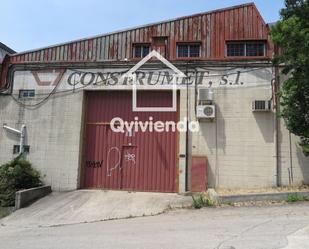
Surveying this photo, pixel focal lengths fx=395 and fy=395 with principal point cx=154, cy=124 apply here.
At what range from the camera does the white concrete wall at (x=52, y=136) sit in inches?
611

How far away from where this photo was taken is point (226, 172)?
14562 millimetres

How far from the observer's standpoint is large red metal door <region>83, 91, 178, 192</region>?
15.3 meters

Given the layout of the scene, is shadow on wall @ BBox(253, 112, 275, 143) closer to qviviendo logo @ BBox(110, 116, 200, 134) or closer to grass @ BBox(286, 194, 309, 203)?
qviviendo logo @ BBox(110, 116, 200, 134)

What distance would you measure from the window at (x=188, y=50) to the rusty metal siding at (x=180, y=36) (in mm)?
203

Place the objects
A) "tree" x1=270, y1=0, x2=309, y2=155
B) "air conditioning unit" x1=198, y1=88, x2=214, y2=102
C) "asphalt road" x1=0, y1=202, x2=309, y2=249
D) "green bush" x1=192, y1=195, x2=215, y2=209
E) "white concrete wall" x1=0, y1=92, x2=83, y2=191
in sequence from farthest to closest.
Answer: "white concrete wall" x1=0, y1=92, x2=83, y2=191 < "air conditioning unit" x1=198, y1=88, x2=214, y2=102 < "tree" x1=270, y1=0, x2=309, y2=155 < "green bush" x1=192, y1=195, x2=215, y2=209 < "asphalt road" x1=0, y1=202, x2=309, y2=249

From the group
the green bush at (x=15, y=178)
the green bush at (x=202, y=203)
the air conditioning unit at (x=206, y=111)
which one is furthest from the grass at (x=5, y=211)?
the air conditioning unit at (x=206, y=111)

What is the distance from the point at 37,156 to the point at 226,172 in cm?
747

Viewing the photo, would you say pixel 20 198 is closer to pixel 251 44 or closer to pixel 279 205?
pixel 279 205

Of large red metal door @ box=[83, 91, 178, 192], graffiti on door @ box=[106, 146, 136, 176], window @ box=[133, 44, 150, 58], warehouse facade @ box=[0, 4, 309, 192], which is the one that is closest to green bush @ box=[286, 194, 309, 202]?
warehouse facade @ box=[0, 4, 309, 192]

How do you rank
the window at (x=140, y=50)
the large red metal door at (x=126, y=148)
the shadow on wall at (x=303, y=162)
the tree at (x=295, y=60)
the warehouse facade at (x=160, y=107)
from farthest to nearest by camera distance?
the window at (x=140, y=50) < the large red metal door at (x=126, y=148) < the warehouse facade at (x=160, y=107) < the shadow on wall at (x=303, y=162) < the tree at (x=295, y=60)

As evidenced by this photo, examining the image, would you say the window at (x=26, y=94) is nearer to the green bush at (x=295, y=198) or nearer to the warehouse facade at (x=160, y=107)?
the warehouse facade at (x=160, y=107)

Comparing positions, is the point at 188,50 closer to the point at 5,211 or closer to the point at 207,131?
the point at 207,131

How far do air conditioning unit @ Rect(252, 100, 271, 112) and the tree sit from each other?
2.62 feet

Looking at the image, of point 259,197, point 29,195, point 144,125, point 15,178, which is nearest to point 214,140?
point 144,125
